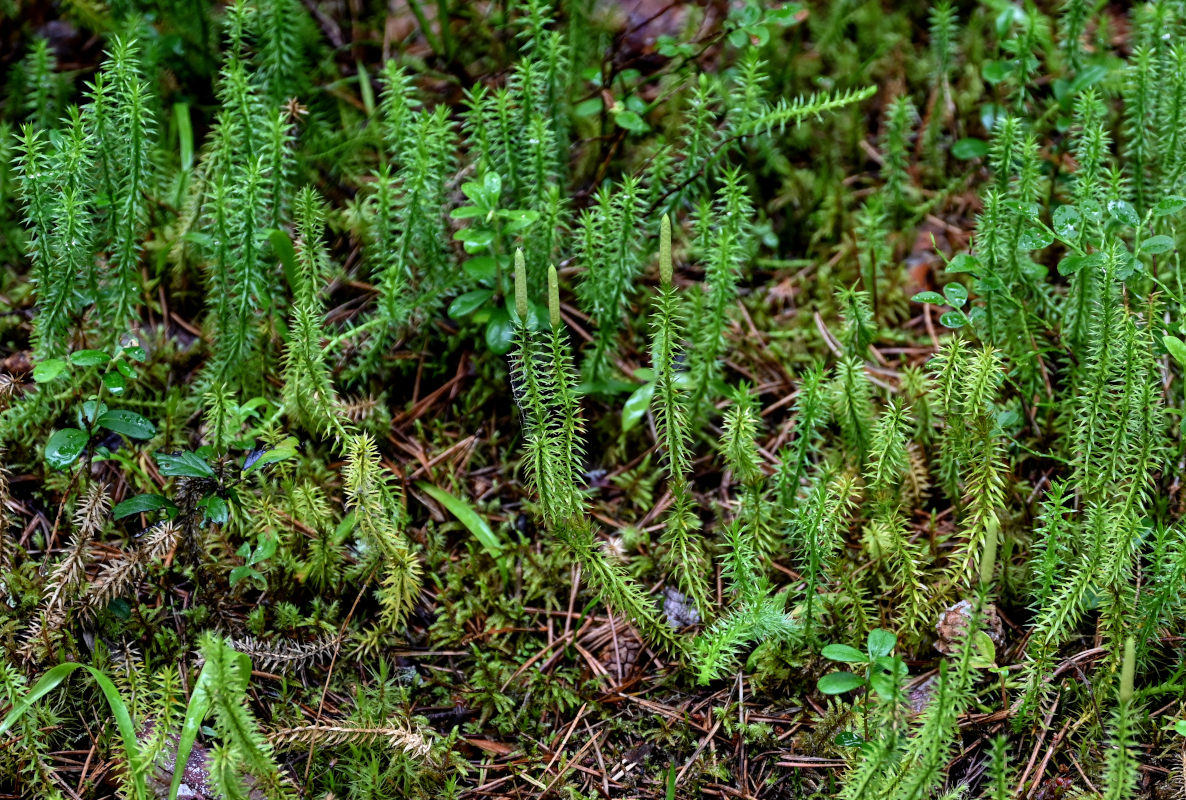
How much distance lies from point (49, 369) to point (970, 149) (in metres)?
2.99

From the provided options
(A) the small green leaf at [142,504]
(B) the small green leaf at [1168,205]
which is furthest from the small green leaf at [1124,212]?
(A) the small green leaf at [142,504]

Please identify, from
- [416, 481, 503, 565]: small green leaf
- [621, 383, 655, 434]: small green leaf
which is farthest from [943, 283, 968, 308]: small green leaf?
[416, 481, 503, 565]: small green leaf

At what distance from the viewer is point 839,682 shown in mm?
2303

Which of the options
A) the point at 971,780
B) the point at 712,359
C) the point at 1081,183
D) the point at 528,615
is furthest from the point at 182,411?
the point at 1081,183

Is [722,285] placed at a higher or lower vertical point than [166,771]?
higher

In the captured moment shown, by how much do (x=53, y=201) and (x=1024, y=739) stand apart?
2.84 meters

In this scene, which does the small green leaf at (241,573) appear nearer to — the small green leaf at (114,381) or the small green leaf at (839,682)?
the small green leaf at (114,381)

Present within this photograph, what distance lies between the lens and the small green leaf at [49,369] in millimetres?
2514

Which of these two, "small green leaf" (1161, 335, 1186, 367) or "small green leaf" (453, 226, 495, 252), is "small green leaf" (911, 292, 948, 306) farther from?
"small green leaf" (453, 226, 495, 252)

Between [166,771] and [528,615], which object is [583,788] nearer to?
[528,615]

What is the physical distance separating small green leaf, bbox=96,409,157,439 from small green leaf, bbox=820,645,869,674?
5.84 ft

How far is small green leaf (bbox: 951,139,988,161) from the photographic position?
11.6 ft

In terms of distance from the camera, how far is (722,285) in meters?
2.88

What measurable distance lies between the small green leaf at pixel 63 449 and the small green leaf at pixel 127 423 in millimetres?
75
